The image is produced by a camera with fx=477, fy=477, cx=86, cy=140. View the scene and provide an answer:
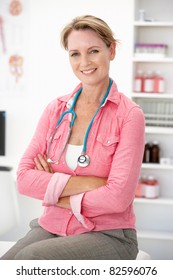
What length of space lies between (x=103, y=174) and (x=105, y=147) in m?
0.06

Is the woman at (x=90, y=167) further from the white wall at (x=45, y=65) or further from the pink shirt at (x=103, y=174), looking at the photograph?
the white wall at (x=45, y=65)

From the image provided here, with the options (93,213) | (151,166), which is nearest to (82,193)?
(93,213)

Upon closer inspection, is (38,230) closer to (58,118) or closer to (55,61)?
(58,118)

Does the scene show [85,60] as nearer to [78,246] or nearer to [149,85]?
[78,246]

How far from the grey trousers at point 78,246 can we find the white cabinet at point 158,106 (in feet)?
4.86

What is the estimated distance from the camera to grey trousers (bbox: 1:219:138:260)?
3.03 feet

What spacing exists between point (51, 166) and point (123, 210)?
194mm

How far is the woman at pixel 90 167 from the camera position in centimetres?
98

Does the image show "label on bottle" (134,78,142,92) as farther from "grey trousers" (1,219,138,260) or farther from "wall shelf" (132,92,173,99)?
"grey trousers" (1,219,138,260)

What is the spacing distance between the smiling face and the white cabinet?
1.44 m

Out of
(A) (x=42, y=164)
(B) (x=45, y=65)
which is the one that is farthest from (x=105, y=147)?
(B) (x=45, y=65)

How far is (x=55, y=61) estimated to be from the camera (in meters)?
2.66

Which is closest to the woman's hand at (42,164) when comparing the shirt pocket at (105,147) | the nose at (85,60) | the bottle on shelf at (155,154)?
the shirt pocket at (105,147)

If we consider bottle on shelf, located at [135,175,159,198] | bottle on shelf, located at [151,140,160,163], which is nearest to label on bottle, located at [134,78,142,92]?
bottle on shelf, located at [151,140,160,163]
